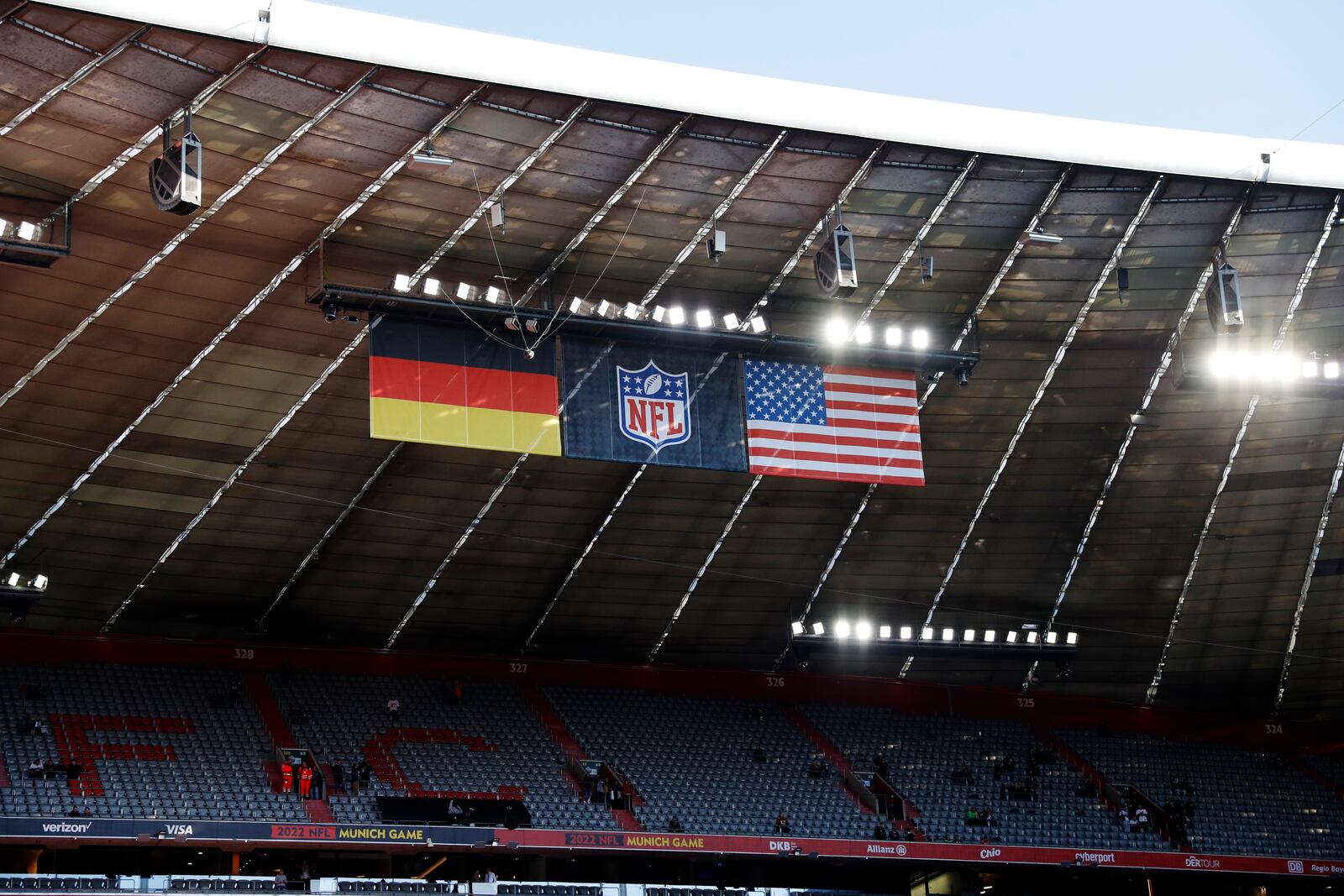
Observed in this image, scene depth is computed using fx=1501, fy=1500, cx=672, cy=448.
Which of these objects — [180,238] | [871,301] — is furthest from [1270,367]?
[180,238]

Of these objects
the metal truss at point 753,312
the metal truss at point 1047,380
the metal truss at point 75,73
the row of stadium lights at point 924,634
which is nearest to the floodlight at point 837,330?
the metal truss at point 753,312

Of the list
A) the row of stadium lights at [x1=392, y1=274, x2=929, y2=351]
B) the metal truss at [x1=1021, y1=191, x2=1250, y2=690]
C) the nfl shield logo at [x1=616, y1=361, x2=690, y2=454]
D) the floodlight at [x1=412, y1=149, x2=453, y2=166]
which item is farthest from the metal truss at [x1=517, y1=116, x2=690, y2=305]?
the metal truss at [x1=1021, y1=191, x2=1250, y2=690]

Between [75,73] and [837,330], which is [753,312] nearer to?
[837,330]

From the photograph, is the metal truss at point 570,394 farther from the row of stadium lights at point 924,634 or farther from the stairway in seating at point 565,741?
the row of stadium lights at point 924,634

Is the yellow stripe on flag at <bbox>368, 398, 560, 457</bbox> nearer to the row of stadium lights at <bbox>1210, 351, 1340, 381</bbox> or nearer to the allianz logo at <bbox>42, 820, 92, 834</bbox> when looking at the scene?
the allianz logo at <bbox>42, 820, 92, 834</bbox>

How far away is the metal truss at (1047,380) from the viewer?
1105 inches

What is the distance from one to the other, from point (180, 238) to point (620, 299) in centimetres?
829

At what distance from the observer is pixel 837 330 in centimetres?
2936

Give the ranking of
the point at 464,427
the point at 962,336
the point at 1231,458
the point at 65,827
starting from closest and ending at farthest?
the point at 464,427, the point at 65,827, the point at 962,336, the point at 1231,458

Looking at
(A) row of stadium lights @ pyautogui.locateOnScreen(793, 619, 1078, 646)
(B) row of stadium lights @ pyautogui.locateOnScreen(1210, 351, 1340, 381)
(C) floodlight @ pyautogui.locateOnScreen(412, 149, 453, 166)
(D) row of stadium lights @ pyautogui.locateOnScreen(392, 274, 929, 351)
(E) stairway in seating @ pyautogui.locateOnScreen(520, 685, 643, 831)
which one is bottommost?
(E) stairway in seating @ pyautogui.locateOnScreen(520, 685, 643, 831)

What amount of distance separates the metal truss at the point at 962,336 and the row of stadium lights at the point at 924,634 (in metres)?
0.84

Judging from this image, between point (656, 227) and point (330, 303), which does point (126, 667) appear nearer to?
point (330, 303)

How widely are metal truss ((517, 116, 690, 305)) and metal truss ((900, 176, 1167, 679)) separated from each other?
9065mm

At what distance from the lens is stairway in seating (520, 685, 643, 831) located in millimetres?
34562
